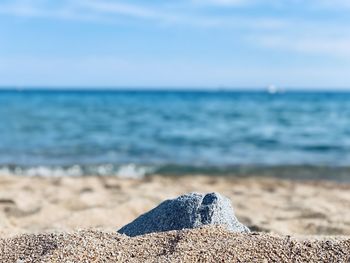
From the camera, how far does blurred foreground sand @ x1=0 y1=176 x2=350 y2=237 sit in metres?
4.86

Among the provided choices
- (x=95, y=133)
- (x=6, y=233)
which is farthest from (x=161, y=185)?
(x=95, y=133)

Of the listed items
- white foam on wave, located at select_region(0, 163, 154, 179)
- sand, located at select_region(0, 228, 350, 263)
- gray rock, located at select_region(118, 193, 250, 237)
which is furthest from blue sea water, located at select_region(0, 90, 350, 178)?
sand, located at select_region(0, 228, 350, 263)

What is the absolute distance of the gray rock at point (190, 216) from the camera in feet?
11.4

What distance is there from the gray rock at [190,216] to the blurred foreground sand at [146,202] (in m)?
0.42

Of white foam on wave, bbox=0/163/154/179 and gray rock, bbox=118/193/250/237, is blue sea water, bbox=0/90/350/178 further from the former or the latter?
gray rock, bbox=118/193/250/237

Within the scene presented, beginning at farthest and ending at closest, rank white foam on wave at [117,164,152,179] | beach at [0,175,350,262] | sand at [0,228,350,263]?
white foam on wave at [117,164,152,179], beach at [0,175,350,262], sand at [0,228,350,263]

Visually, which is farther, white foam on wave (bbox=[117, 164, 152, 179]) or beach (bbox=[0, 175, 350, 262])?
white foam on wave (bbox=[117, 164, 152, 179])

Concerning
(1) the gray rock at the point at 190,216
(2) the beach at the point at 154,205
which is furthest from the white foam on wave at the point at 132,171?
(1) the gray rock at the point at 190,216

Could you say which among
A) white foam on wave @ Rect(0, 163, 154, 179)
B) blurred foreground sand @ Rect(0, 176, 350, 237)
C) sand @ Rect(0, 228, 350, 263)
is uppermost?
sand @ Rect(0, 228, 350, 263)

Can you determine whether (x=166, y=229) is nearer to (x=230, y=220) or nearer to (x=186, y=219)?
(x=186, y=219)

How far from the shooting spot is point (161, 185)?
25.8ft

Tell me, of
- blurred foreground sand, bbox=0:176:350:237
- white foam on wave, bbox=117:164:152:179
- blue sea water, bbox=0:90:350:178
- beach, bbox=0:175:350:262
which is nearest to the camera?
beach, bbox=0:175:350:262

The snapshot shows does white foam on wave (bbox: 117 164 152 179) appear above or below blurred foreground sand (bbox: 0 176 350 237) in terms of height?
below

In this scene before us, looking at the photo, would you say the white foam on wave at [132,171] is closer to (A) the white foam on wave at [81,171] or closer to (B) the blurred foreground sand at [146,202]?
(A) the white foam on wave at [81,171]
